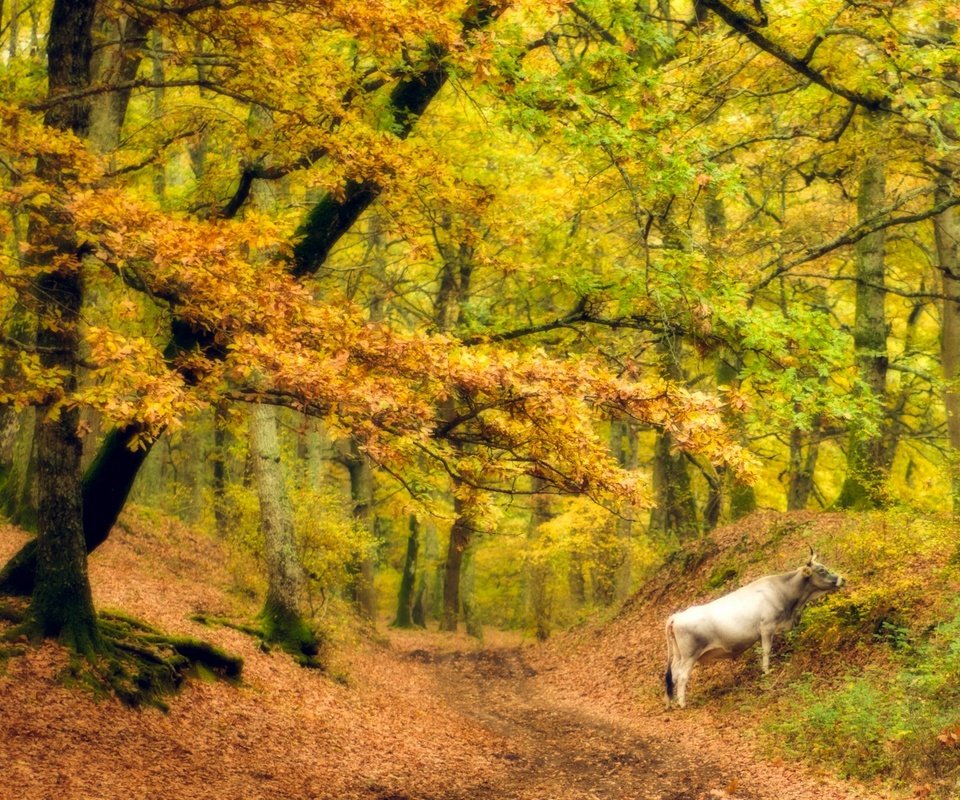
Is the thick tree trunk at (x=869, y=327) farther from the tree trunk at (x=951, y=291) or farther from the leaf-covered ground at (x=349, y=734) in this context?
the leaf-covered ground at (x=349, y=734)

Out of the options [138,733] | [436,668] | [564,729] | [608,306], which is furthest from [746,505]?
[138,733]

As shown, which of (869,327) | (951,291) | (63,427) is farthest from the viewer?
(951,291)

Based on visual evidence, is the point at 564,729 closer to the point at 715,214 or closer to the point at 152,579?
the point at 152,579

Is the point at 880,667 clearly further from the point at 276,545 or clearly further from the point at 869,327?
the point at 276,545

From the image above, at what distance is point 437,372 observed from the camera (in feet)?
24.7

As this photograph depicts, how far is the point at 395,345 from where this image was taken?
25.3 feet

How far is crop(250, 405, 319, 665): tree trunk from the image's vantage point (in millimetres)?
15859

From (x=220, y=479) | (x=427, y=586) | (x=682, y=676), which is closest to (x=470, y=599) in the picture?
(x=220, y=479)

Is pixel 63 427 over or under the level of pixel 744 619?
over

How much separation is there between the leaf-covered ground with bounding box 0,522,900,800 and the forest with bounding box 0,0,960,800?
0.21 ft

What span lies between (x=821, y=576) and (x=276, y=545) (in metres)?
8.49

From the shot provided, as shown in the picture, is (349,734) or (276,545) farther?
(276,545)

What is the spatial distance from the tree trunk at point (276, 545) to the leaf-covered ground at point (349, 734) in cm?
92

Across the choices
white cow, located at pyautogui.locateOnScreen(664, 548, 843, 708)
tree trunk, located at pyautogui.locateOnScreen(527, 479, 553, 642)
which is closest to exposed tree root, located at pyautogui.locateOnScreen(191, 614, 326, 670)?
white cow, located at pyautogui.locateOnScreen(664, 548, 843, 708)
